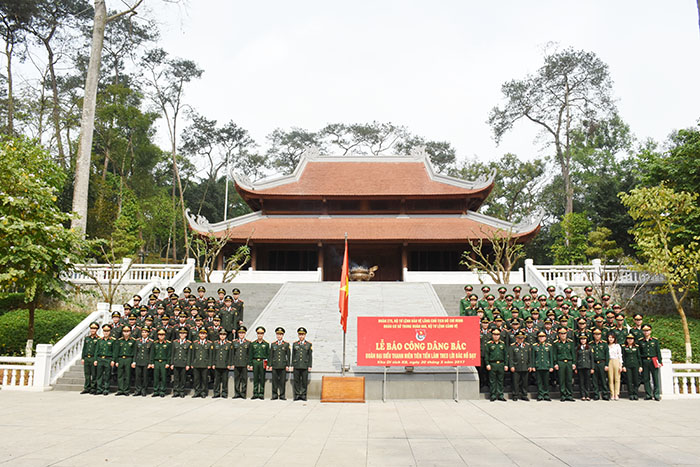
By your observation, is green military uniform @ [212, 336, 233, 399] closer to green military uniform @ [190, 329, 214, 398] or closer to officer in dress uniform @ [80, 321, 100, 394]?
green military uniform @ [190, 329, 214, 398]

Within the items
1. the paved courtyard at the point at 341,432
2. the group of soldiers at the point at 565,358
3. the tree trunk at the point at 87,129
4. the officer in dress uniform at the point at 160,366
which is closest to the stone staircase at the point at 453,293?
the group of soldiers at the point at 565,358

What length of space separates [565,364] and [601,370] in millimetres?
763

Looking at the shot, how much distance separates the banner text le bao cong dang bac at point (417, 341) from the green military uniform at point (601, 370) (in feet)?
7.87

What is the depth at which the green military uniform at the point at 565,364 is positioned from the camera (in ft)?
30.1

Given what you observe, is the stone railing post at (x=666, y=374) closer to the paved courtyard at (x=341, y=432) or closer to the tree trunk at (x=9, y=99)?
the paved courtyard at (x=341, y=432)

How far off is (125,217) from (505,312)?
2670cm

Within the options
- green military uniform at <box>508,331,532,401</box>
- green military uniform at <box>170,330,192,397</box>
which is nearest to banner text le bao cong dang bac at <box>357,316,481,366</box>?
green military uniform at <box>508,331,532,401</box>

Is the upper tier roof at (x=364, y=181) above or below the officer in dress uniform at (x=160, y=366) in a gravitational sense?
above

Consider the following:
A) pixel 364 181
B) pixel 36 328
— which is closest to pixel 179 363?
pixel 36 328

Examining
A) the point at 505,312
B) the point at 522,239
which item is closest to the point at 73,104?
the point at 522,239

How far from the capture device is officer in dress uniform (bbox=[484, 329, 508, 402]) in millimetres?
9219

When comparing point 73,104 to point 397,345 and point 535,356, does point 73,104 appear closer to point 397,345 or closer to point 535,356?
point 397,345

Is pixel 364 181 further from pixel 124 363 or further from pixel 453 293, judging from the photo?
pixel 124 363

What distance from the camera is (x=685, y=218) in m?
16.6
